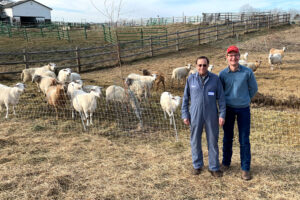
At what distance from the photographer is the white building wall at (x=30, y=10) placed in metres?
42.3

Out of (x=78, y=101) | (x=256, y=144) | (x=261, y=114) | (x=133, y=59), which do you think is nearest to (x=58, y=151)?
(x=78, y=101)

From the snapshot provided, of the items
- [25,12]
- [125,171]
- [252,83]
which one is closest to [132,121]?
[125,171]

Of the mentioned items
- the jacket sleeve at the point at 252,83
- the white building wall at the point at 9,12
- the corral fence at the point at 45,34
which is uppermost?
the white building wall at the point at 9,12

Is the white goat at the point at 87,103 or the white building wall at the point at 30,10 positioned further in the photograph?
the white building wall at the point at 30,10

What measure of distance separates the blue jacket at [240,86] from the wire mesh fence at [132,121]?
7.95ft

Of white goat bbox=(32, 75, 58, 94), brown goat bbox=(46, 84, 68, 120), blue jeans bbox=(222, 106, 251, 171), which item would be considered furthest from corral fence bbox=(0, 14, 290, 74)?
blue jeans bbox=(222, 106, 251, 171)

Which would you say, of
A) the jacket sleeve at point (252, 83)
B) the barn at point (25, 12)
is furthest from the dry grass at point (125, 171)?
the barn at point (25, 12)

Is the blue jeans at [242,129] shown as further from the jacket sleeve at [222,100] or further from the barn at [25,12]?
the barn at [25,12]

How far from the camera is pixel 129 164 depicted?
4273mm

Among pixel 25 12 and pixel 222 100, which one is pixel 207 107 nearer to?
pixel 222 100

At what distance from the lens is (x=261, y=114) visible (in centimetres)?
689

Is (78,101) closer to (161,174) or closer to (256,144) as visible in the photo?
(161,174)

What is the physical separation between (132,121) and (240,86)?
3869 mm

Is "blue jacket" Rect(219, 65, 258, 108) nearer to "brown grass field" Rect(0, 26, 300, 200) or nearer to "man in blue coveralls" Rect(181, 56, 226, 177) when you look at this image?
"man in blue coveralls" Rect(181, 56, 226, 177)
